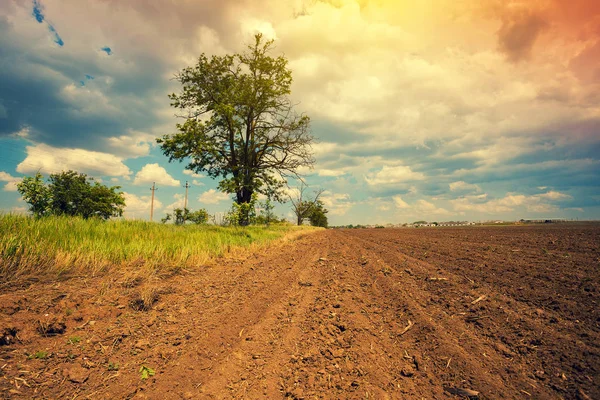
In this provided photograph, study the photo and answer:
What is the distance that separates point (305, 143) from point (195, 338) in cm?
1825

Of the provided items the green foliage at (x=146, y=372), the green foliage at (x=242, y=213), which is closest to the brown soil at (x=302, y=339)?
the green foliage at (x=146, y=372)

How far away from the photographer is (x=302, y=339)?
341 cm

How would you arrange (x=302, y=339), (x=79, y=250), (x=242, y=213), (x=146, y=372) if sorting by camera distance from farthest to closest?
(x=242, y=213) → (x=79, y=250) → (x=302, y=339) → (x=146, y=372)

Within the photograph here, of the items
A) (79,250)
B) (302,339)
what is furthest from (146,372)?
(79,250)

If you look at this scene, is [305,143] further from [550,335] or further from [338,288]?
[550,335]

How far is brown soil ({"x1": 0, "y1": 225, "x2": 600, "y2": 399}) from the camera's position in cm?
265

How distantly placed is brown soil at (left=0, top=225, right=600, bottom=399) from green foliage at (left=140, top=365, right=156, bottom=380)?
0.12 feet

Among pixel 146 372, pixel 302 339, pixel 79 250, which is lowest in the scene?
pixel 146 372

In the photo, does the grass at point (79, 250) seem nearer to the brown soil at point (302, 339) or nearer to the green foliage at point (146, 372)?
the brown soil at point (302, 339)

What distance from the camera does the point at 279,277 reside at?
6.24m

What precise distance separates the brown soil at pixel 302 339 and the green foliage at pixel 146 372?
4 cm

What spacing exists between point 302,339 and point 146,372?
1.69 meters

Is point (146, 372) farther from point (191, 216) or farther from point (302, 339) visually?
point (191, 216)

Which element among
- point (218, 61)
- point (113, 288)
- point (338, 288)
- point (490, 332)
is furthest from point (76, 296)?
point (218, 61)
